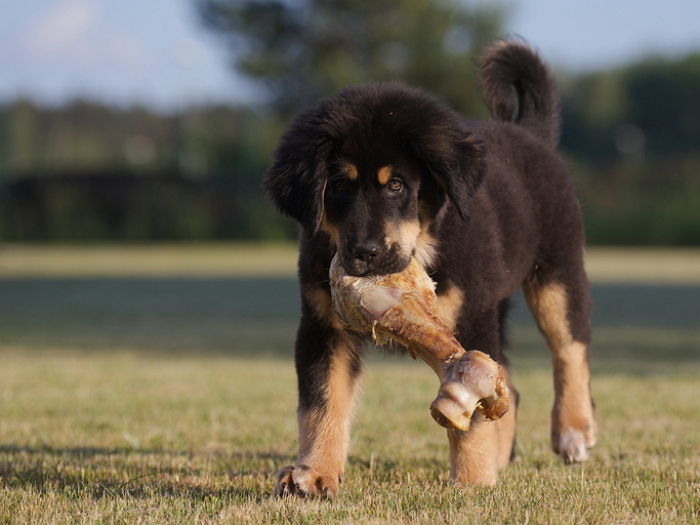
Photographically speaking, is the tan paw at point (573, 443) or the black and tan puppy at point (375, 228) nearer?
the black and tan puppy at point (375, 228)

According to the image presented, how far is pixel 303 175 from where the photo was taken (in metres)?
3.81

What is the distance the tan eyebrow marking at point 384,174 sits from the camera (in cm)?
381

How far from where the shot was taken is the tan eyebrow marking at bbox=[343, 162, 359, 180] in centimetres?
382

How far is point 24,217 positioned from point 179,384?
2849 cm

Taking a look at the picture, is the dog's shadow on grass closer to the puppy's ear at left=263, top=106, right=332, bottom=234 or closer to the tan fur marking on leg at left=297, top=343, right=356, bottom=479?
the tan fur marking on leg at left=297, top=343, right=356, bottom=479

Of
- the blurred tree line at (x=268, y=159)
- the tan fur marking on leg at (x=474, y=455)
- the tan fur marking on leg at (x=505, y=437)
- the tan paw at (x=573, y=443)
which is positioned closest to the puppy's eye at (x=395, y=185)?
the tan fur marking on leg at (x=474, y=455)

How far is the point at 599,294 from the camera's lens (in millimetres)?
16297

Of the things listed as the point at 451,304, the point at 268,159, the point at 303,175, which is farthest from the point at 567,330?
the point at 268,159

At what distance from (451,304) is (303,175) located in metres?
0.73

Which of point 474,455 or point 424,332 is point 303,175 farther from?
point 474,455

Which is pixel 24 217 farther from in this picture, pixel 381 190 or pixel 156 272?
pixel 381 190

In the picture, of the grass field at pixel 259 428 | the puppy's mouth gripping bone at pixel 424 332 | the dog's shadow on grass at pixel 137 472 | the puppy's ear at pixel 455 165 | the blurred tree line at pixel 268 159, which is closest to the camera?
Result: the puppy's mouth gripping bone at pixel 424 332

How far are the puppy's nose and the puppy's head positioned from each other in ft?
0.29

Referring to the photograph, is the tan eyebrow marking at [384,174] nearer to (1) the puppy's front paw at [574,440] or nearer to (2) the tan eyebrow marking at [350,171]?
(2) the tan eyebrow marking at [350,171]
